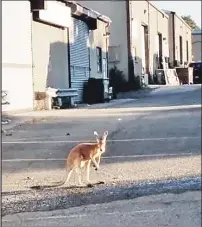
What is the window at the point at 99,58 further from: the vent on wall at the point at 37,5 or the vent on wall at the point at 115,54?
the vent on wall at the point at 37,5

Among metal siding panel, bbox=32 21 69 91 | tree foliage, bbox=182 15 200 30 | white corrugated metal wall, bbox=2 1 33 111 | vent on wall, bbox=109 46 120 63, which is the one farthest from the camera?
tree foliage, bbox=182 15 200 30

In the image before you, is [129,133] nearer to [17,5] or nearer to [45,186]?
[45,186]

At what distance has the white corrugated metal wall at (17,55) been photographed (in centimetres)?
2298

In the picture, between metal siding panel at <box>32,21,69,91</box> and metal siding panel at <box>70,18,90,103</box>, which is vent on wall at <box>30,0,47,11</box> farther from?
metal siding panel at <box>70,18,90,103</box>

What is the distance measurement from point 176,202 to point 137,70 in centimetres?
4218

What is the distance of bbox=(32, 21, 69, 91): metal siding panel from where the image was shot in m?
26.0

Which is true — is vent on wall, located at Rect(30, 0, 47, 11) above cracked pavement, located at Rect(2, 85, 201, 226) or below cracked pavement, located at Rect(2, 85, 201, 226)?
above

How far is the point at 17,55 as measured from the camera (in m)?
23.9

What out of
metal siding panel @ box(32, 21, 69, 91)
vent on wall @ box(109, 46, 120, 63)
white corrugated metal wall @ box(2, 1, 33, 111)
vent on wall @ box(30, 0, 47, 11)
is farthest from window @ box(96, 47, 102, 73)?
white corrugated metal wall @ box(2, 1, 33, 111)

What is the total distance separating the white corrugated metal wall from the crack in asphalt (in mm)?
14335

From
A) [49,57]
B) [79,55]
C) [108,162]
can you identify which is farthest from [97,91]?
[108,162]

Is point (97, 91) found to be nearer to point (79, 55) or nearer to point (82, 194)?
point (79, 55)

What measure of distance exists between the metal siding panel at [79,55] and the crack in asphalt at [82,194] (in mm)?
21939

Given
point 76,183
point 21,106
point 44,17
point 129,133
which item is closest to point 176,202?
point 76,183
